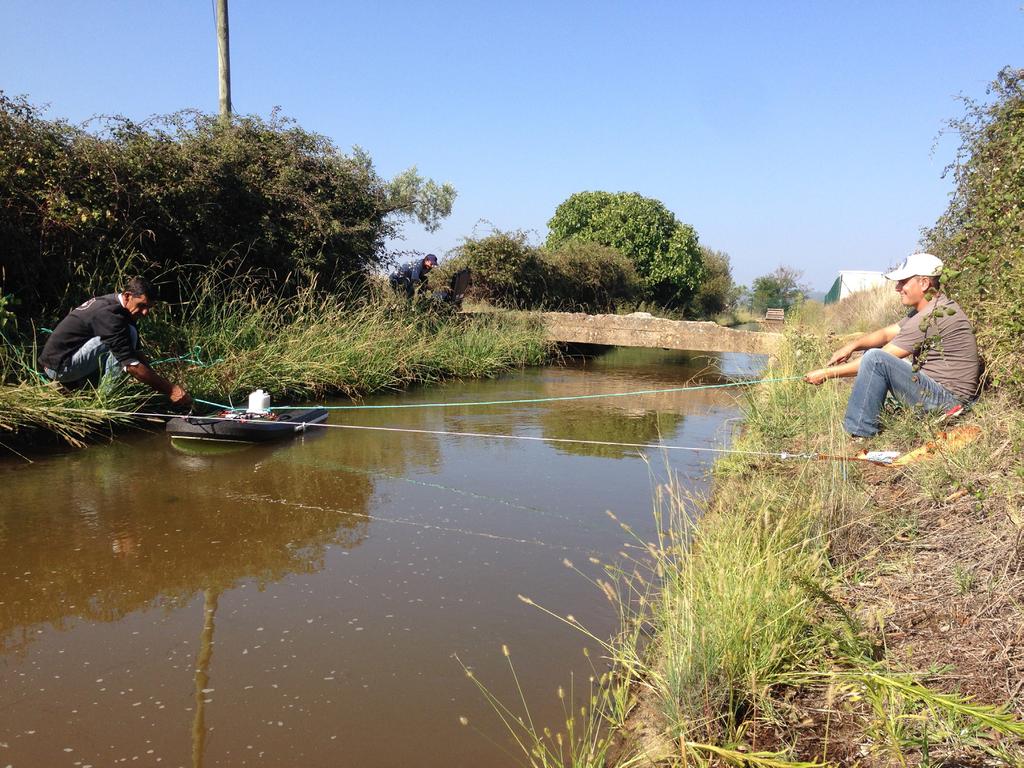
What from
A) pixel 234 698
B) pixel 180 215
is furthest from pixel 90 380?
pixel 234 698

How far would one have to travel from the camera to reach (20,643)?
315 cm

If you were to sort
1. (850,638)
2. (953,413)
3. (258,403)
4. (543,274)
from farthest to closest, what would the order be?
(543,274), (258,403), (953,413), (850,638)

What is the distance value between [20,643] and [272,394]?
5.73 meters

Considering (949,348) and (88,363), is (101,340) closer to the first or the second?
(88,363)

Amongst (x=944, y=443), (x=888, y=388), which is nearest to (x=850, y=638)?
(x=944, y=443)

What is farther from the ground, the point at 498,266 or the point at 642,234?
the point at 642,234

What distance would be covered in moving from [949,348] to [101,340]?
660 centimetres

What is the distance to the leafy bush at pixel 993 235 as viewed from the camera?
423 centimetres

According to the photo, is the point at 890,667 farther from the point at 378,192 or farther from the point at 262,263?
the point at 378,192

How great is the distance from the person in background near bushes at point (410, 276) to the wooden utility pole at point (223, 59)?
155 inches

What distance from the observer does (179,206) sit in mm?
9117

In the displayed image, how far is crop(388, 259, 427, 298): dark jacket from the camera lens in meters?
13.1

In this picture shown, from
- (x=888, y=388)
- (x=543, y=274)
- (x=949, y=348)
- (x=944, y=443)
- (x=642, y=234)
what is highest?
(x=642, y=234)

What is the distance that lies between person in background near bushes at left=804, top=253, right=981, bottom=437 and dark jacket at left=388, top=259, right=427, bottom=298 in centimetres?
887
